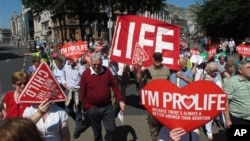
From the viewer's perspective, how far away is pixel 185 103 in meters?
3.34

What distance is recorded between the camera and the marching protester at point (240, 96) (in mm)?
4988

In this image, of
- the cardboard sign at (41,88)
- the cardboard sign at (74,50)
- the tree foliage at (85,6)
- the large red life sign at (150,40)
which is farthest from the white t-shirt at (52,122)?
the tree foliage at (85,6)

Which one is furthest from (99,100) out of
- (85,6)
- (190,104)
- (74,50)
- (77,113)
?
(85,6)

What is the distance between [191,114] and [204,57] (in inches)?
Answer: 417

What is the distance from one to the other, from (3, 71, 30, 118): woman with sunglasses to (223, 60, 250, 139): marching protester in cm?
246

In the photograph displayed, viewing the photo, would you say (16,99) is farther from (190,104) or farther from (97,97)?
(190,104)

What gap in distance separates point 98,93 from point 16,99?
1.72 m

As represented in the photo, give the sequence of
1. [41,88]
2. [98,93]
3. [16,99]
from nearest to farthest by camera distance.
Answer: [41,88]
[16,99]
[98,93]

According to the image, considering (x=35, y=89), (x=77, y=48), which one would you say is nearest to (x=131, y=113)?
(x=77, y=48)

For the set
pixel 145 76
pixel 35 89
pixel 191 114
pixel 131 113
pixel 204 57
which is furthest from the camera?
pixel 204 57

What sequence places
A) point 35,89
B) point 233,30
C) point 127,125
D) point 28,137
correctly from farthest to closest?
point 233,30
point 127,125
point 35,89
point 28,137

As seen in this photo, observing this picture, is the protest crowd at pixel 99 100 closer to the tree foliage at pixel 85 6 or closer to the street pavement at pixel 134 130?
the street pavement at pixel 134 130

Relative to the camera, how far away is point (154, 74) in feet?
21.2

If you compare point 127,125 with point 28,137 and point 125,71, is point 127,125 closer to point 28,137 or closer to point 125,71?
point 125,71
